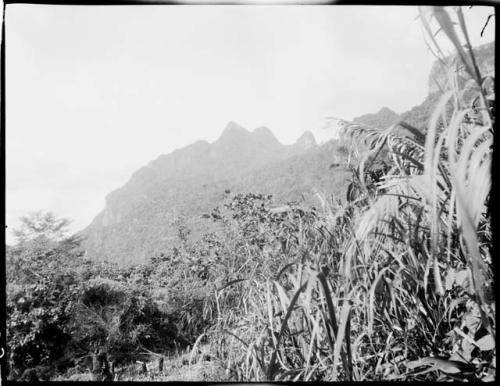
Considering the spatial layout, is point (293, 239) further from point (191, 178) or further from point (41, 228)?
point (191, 178)

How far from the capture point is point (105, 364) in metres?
4.12

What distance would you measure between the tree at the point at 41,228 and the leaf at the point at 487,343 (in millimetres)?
5403

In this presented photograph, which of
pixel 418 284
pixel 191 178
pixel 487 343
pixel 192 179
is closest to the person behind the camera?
pixel 487 343

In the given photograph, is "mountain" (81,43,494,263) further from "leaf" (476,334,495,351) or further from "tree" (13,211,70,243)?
"leaf" (476,334,495,351)

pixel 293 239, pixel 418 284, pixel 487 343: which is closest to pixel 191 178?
pixel 293 239

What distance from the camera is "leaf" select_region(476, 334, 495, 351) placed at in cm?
89

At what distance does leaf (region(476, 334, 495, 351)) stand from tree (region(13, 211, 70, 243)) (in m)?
5.40

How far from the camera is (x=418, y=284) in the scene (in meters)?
1.00

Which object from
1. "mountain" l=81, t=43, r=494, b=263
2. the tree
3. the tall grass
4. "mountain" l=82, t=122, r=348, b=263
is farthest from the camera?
"mountain" l=82, t=122, r=348, b=263

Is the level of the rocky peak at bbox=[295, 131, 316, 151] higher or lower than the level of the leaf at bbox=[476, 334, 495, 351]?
higher

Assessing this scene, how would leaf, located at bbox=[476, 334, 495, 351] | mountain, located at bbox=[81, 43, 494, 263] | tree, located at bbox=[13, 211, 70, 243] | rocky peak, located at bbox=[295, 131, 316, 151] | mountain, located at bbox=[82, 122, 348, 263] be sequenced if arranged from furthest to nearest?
rocky peak, located at bbox=[295, 131, 316, 151] → mountain, located at bbox=[82, 122, 348, 263] → mountain, located at bbox=[81, 43, 494, 263] → tree, located at bbox=[13, 211, 70, 243] → leaf, located at bbox=[476, 334, 495, 351]

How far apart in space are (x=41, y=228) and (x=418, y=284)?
620cm

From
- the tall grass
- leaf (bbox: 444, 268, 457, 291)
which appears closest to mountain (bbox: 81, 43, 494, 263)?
the tall grass

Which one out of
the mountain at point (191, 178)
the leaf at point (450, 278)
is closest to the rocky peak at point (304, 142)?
the mountain at point (191, 178)
